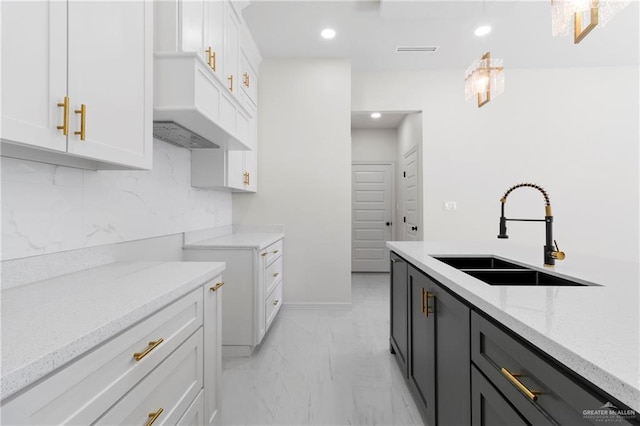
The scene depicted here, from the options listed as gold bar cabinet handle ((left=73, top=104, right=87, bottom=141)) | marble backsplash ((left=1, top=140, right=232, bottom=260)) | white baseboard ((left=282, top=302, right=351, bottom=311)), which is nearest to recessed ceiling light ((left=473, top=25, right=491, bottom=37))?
marble backsplash ((left=1, top=140, right=232, bottom=260))

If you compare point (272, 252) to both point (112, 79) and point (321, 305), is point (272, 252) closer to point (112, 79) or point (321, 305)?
point (321, 305)

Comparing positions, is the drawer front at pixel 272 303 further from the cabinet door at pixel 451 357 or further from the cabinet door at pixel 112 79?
the cabinet door at pixel 112 79

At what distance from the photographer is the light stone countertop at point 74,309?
2.08 ft

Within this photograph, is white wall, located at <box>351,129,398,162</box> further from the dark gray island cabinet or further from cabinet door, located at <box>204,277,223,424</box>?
cabinet door, located at <box>204,277,223,424</box>

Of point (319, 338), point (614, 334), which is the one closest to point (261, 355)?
point (319, 338)

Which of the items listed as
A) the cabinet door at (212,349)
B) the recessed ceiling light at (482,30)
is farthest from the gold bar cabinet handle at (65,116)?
the recessed ceiling light at (482,30)

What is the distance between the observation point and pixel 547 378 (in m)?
0.72

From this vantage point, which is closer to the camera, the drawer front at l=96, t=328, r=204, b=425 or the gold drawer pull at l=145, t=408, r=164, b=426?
the drawer front at l=96, t=328, r=204, b=425

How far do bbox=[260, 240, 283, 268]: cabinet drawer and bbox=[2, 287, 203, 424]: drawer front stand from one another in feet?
5.11

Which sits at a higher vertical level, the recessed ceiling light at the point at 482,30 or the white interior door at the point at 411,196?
the recessed ceiling light at the point at 482,30

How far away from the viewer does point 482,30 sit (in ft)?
10.7

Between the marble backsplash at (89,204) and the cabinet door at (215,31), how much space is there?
2.17 ft

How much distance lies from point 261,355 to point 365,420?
1.06 meters

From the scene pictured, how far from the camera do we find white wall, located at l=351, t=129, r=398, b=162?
6.15 m
